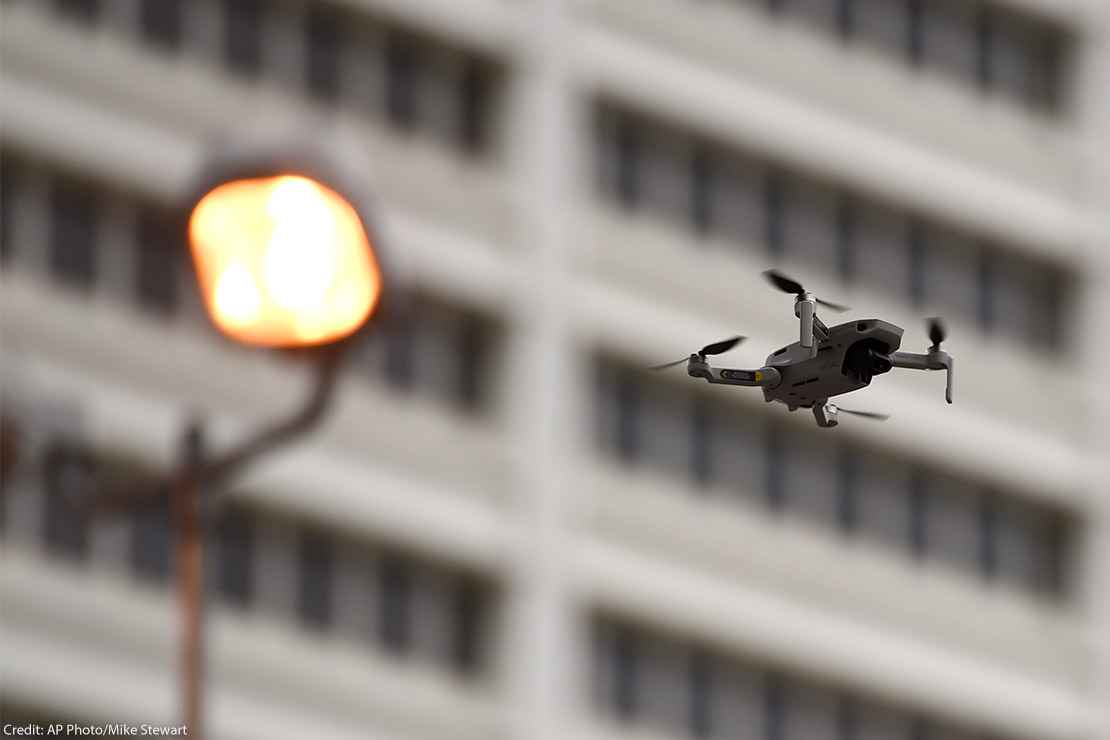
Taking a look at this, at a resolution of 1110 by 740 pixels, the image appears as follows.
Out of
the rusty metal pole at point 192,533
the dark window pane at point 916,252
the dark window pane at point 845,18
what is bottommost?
Result: the rusty metal pole at point 192,533

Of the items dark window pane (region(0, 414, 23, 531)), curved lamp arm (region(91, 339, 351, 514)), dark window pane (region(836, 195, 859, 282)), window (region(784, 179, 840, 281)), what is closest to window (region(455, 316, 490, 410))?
window (region(784, 179, 840, 281))

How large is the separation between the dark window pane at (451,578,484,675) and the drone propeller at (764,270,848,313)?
196ft

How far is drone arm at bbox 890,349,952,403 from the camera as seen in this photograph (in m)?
6.20

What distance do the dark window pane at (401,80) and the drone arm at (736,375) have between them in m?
60.6

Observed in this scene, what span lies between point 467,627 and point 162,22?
13.7 m

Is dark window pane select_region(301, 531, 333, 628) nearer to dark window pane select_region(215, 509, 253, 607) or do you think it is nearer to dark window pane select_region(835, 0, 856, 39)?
dark window pane select_region(215, 509, 253, 607)

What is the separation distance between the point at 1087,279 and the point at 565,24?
15197 mm

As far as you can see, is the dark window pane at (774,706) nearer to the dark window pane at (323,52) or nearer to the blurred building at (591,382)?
the blurred building at (591,382)

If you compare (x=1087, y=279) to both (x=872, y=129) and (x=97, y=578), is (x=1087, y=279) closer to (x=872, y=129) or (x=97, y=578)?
(x=872, y=129)

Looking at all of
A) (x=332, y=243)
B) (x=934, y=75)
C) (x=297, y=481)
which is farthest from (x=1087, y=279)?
(x=332, y=243)

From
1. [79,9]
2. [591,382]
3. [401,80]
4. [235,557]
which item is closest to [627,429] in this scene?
[591,382]

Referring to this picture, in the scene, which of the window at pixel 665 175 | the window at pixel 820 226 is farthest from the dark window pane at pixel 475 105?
the window at pixel 665 175

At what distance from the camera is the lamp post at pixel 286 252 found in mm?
15031

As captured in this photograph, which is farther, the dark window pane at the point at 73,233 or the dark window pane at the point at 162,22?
the dark window pane at the point at 162,22
